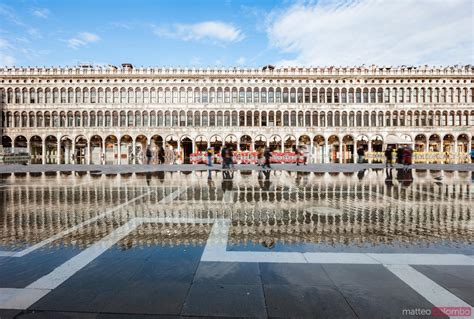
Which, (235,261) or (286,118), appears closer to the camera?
(235,261)

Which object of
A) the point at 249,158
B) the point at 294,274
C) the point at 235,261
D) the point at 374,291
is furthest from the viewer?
the point at 249,158

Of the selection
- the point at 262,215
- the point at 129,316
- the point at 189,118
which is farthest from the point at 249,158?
the point at 129,316

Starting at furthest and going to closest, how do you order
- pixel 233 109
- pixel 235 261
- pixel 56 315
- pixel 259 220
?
pixel 233 109, pixel 259 220, pixel 235 261, pixel 56 315

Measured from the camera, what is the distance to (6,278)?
2.89 meters

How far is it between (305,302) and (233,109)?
1672 inches

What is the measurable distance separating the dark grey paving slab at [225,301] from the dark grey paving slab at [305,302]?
0.33ft

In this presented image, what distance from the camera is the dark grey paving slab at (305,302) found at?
2.27 metres

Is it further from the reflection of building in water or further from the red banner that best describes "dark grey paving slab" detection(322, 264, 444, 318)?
the red banner

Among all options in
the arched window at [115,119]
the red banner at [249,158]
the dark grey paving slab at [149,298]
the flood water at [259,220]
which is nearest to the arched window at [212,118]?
the red banner at [249,158]

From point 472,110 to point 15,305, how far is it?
58529 millimetres

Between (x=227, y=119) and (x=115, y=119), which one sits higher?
(x=115, y=119)

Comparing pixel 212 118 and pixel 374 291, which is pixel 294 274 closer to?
pixel 374 291

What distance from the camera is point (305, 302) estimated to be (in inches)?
96.3

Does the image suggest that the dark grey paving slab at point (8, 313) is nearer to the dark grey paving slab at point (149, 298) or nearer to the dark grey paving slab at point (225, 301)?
the dark grey paving slab at point (149, 298)
